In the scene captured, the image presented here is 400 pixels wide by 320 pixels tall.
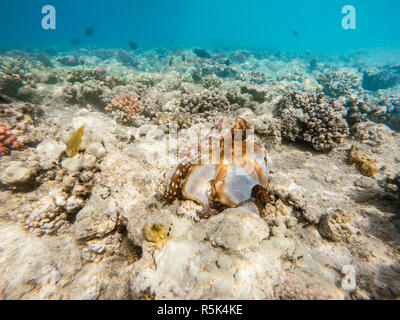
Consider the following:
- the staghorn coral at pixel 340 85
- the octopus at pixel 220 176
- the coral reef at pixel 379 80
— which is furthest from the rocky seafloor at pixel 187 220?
the coral reef at pixel 379 80

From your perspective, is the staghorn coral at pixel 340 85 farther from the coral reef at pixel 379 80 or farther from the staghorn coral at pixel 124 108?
the staghorn coral at pixel 124 108

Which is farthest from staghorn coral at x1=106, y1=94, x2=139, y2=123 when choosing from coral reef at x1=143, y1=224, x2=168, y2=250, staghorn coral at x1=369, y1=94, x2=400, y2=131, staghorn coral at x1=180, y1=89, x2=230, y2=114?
staghorn coral at x1=369, y1=94, x2=400, y2=131

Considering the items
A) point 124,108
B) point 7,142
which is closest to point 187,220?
point 7,142

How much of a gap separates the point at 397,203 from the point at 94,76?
32.8 feet

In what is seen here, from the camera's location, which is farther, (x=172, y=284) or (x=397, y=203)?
(x=397, y=203)

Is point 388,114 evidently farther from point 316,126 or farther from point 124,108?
point 124,108

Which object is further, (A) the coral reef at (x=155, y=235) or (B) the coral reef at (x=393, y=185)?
(B) the coral reef at (x=393, y=185)

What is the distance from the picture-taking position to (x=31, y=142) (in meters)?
3.61

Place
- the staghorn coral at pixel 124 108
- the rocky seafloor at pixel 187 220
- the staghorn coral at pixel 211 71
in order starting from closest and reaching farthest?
the rocky seafloor at pixel 187 220, the staghorn coral at pixel 124 108, the staghorn coral at pixel 211 71

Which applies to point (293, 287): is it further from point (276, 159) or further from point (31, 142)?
point (31, 142)

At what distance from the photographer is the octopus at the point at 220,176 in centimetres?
235

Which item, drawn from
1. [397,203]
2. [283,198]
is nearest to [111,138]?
[283,198]

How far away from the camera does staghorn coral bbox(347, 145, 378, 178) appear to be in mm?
3369

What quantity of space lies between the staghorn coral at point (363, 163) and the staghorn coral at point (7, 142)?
20.9ft
